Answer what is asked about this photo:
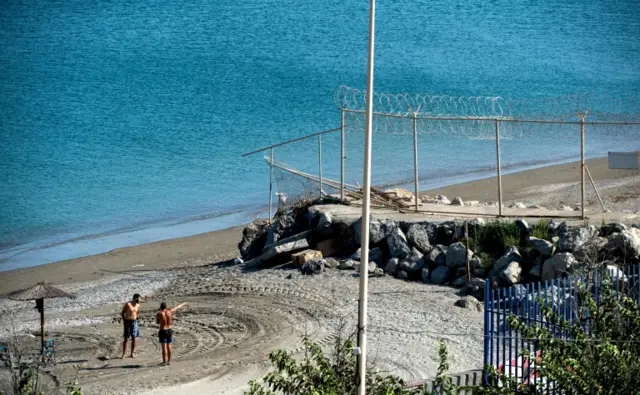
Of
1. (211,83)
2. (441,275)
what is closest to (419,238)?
(441,275)

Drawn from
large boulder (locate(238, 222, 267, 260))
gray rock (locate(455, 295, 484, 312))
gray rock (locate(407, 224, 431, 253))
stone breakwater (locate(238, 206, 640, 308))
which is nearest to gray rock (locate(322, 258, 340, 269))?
stone breakwater (locate(238, 206, 640, 308))

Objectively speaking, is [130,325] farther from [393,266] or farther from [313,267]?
[393,266]

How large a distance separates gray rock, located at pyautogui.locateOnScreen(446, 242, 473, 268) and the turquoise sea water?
1402cm

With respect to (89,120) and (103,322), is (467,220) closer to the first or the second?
(103,322)

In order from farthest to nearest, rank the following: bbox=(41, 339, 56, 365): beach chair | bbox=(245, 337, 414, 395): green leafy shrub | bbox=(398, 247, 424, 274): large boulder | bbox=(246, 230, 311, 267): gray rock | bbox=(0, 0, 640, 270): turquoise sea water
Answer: bbox=(0, 0, 640, 270): turquoise sea water < bbox=(246, 230, 311, 267): gray rock < bbox=(398, 247, 424, 274): large boulder < bbox=(41, 339, 56, 365): beach chair < bbox=(245, 337, 414, 395): green leafy shrub

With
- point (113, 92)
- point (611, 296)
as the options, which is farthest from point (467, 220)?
point (113, 92)

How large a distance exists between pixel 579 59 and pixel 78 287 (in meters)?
57.1

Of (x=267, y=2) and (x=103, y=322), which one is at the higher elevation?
(x=267, y=2)

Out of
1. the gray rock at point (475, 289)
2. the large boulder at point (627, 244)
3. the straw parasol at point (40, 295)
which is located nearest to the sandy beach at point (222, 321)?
the gray rock at point (475, 289)

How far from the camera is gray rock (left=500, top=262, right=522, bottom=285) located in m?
21.0

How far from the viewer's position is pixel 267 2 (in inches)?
3354

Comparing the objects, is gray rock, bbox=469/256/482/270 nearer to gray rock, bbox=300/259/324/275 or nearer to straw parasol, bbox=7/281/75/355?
gray rock, bbox=300/259/324/275

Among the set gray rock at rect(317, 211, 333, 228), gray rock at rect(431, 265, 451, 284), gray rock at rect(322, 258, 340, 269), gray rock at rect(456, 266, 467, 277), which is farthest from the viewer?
gray rock at rect(317, 211, 333, 228)

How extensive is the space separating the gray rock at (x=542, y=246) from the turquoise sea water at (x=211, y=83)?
15648 mm
